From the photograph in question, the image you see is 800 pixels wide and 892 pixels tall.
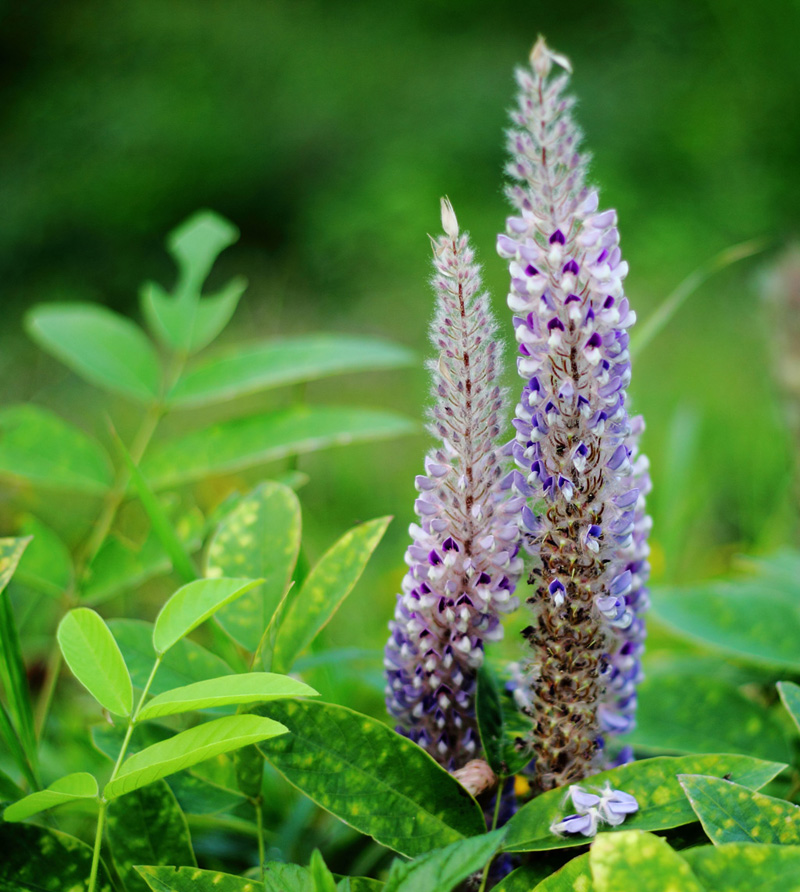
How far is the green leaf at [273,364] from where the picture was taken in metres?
1.25

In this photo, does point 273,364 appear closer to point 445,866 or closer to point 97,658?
point 97,658

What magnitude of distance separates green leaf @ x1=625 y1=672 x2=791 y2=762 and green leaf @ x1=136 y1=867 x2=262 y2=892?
0.43 m

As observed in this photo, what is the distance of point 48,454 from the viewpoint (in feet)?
4.01

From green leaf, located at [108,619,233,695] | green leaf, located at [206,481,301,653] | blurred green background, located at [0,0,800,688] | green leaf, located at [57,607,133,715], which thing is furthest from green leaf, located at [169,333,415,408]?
Result: blurred green background, located at [0,0,800,688]

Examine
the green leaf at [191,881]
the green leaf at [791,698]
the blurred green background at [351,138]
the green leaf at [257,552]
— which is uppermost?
the blurred green background at [351,138]

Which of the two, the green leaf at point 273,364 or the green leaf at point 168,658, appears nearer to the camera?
the green leaf at point 168,658

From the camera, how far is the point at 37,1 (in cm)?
722

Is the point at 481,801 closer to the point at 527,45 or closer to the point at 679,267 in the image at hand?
the point at 679,267

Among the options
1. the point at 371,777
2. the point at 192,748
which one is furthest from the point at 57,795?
the point at 371,777

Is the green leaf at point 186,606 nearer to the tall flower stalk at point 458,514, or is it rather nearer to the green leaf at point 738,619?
the tall flower stalk at point 458,514

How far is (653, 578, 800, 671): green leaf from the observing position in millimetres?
948

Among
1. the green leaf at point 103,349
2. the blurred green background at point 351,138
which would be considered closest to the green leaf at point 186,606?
the green leaf at point 103,349

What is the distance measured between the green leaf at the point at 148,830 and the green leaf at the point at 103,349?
0.74 metres

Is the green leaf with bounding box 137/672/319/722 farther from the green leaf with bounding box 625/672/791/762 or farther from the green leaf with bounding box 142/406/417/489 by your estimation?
the green leaf with bounding box 142/406/417/489
